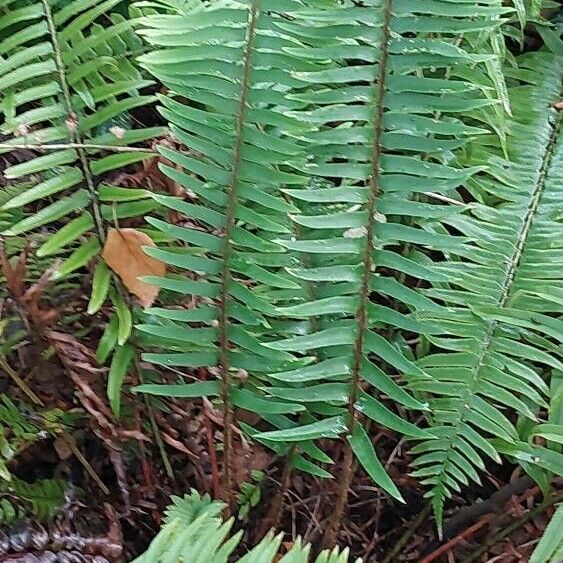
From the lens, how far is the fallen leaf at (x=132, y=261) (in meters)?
0.99

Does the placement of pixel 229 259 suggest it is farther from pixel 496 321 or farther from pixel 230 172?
pixel 496 321

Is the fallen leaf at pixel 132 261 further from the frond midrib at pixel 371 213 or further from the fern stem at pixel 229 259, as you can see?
the frond midrib at pixel 371 213

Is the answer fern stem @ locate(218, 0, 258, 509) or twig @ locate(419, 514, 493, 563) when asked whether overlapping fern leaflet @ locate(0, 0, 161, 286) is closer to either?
fern stem @ locate(218, 0, 258, 509)

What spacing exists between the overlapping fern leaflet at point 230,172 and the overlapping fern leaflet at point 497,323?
0.21m

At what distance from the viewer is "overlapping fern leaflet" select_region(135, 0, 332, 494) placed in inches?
32.8

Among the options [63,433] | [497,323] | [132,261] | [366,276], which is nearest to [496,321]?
[497,323]

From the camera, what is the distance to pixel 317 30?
82 cm

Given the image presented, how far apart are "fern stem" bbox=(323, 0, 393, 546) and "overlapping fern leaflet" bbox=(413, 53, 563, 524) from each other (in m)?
0.11

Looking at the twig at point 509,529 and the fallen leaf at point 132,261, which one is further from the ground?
the fallen leaf at point 132,261

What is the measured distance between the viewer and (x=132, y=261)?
1.00m

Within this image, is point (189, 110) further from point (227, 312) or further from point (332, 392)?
point (332, 392)

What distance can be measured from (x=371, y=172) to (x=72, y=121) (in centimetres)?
40

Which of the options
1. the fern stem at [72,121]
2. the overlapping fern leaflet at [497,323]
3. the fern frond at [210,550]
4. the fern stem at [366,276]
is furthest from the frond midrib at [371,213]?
the fern stem at [72,121]

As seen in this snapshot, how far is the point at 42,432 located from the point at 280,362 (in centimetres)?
31
